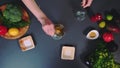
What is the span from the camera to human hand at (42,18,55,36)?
1285 millimetres

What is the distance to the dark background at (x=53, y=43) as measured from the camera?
139 centimetres

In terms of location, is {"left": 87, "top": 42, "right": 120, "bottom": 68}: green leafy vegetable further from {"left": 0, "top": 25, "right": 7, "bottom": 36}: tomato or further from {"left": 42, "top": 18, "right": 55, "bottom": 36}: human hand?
{"left": 0, "top": 25, "right": 7, "bottom": 36}: tomato

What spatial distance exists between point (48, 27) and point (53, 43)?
16 cm

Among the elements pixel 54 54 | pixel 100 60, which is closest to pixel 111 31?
pixel 100 60

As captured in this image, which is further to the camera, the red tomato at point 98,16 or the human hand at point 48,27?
the red tomato at point 98,16

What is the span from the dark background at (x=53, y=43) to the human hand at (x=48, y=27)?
9cm

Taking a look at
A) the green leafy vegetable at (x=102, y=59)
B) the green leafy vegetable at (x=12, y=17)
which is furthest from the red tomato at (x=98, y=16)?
the green leafy vegetable at (x=12, y=17)

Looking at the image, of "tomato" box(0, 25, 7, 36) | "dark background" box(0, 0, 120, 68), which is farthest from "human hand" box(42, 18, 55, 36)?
"tomato" box(0, 25, 7, 36)

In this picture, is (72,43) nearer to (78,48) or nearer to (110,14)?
(78,48)

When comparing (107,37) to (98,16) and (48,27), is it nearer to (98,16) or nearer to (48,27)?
(98,16)

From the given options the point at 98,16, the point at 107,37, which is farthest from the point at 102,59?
the point at 98,16

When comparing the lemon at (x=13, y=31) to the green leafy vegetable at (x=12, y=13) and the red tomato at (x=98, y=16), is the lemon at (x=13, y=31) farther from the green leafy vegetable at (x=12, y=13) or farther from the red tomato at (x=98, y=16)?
the red tomato at (x=98, y=16)

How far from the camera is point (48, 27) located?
128cm

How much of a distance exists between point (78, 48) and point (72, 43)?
0.04 metres
